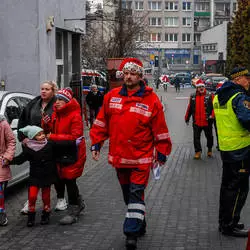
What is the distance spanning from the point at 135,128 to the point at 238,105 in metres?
1.16

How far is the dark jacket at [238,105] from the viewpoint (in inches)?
241

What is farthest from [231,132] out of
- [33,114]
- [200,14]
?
[200,14]

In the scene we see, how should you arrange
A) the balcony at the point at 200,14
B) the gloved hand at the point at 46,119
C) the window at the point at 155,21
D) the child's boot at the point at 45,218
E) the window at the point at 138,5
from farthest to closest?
the balcony at the point at 200,14 → the window at the point at 155,21 → the window at the point at 138,5 → the gloved hand at the point at 46,119 → the child's boot at the point at 45,218

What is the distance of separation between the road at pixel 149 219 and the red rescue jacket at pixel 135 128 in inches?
36.3

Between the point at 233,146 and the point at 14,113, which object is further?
the point at 14,113

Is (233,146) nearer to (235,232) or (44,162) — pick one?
A: (235,232)

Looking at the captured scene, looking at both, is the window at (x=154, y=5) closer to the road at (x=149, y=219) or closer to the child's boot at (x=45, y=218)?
the road at (x=149, y=219)

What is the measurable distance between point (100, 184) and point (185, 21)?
100 meters

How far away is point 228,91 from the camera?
21.0 ft

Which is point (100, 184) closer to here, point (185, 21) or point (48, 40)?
point (48, 40)

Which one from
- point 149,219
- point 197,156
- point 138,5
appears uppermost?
point 138,5

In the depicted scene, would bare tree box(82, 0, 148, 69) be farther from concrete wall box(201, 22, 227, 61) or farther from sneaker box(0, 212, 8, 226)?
concrete wall box(201, 22, 227, 61)

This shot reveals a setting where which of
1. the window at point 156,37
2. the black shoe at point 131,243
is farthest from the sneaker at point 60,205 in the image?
the window at point 156,37


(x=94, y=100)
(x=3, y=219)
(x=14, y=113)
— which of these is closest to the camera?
(x=3, y=219)
